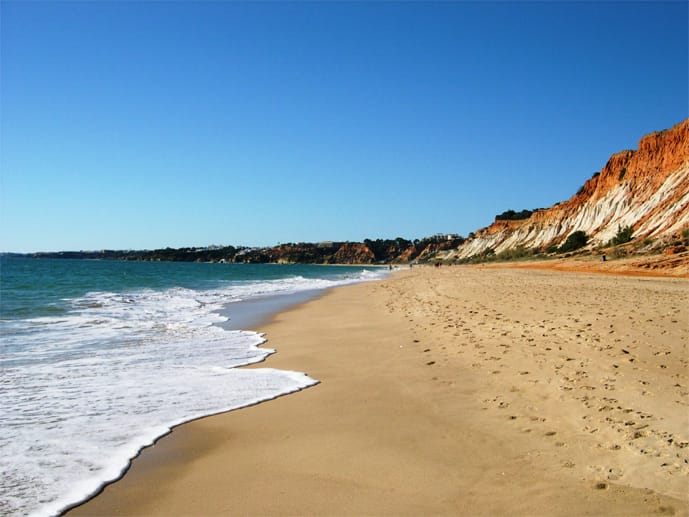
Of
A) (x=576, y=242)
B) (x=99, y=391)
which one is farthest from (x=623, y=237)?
(x=99, y=391)

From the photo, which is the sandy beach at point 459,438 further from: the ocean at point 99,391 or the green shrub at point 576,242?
the green shrub at point 576,242

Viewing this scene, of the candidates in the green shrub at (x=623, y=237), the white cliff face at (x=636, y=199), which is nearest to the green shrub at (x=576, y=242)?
the white cliff face at (x=636, y=199)

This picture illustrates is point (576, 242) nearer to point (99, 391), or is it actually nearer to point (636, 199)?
point (636, 199)

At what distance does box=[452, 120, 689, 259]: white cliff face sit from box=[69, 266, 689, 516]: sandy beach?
32.2 m

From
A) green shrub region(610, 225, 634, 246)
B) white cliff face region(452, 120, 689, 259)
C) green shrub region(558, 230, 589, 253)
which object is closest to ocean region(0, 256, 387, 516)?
white cliff face region(452, 120, 689, 259)

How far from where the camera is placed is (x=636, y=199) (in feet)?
156

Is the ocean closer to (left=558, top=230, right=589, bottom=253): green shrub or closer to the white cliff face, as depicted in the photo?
the white cliff face

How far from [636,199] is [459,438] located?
170 feet

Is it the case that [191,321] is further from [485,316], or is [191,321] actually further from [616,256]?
[616,256]

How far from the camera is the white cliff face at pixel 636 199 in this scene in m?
38.5

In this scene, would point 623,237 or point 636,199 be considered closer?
point 623,237

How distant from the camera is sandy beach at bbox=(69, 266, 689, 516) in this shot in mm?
3611

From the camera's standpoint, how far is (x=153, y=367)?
851 centimetres

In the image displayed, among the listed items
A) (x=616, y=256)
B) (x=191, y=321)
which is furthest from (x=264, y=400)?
(x=616, y=256)
